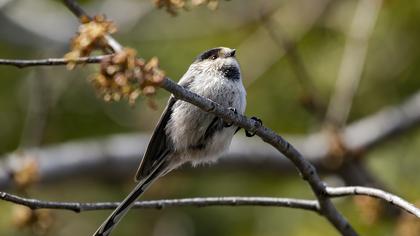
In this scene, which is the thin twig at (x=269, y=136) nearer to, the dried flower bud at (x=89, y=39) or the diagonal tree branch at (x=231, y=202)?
the diagonal tree branch at (x=231, y=202)

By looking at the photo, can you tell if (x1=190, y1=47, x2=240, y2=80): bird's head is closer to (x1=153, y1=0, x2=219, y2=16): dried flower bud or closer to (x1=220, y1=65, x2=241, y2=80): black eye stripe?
→ (x1=220, y1=65, x2=241, y2=80): black eye stripe

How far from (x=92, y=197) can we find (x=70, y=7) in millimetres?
4436

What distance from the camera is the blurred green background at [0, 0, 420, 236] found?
718 cm

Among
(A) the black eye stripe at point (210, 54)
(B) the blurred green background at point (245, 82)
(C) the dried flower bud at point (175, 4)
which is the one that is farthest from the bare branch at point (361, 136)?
(C) the dried flower bud at point (175, 4)

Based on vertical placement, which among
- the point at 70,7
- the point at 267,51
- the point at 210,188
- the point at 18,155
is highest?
the point at 267,51

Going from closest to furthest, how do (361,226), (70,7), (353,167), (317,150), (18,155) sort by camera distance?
(70,7)
(18,155)
(361,226)
(353,167)
(317,150)

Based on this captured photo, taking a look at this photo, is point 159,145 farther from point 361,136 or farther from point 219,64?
point 361,136

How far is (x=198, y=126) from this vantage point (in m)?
4.56

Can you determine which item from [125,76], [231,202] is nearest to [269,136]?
[231,202]

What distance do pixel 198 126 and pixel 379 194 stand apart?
1415 mm

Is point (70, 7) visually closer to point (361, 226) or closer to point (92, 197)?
point (361, 226)

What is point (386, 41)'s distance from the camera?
750 cm

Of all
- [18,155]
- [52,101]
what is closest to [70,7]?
[18,155]

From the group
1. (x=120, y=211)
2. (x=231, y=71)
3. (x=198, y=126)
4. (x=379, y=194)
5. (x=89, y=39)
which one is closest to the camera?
(x=89, y=39)
